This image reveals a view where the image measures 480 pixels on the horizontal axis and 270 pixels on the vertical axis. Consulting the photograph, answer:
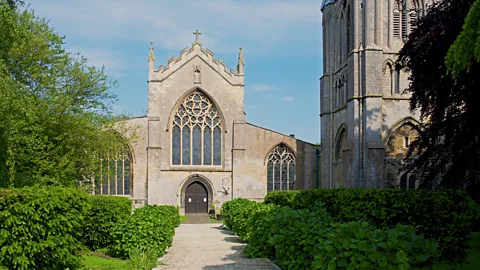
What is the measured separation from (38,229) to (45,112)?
8.27 m

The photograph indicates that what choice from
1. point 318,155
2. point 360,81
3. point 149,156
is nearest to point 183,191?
point 149,156

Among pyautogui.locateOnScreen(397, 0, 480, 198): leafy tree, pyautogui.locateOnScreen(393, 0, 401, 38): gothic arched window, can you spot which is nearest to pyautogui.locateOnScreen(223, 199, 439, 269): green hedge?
pyautogui.locateOnScreen(397, 0, 480, 198): leafy tree

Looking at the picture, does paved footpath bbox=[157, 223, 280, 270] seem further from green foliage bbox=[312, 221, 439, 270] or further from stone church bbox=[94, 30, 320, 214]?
stone church bbox=[94, 30, 320, 214]

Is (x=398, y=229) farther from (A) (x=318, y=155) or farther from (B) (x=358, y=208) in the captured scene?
(A) (x=318, y=155)

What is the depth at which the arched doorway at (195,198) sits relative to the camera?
33844 mm

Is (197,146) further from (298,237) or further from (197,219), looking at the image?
(298,237)

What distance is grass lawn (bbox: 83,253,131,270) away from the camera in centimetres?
1127

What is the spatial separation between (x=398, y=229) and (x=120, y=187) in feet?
89.4

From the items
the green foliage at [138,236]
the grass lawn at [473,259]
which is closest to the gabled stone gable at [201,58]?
the grass lawn at [473,259]

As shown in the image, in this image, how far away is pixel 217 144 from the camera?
34.3m

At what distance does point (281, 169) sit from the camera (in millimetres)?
34812

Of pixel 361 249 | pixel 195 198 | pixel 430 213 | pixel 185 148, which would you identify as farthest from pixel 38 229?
pixel 195 198

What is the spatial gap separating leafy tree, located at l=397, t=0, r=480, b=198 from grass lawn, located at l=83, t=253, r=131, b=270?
9.81 m

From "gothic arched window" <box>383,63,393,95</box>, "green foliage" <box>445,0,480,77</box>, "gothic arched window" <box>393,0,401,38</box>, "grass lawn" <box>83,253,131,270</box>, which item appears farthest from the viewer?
"gothic arched window" <box>393,0,401,38</box>
